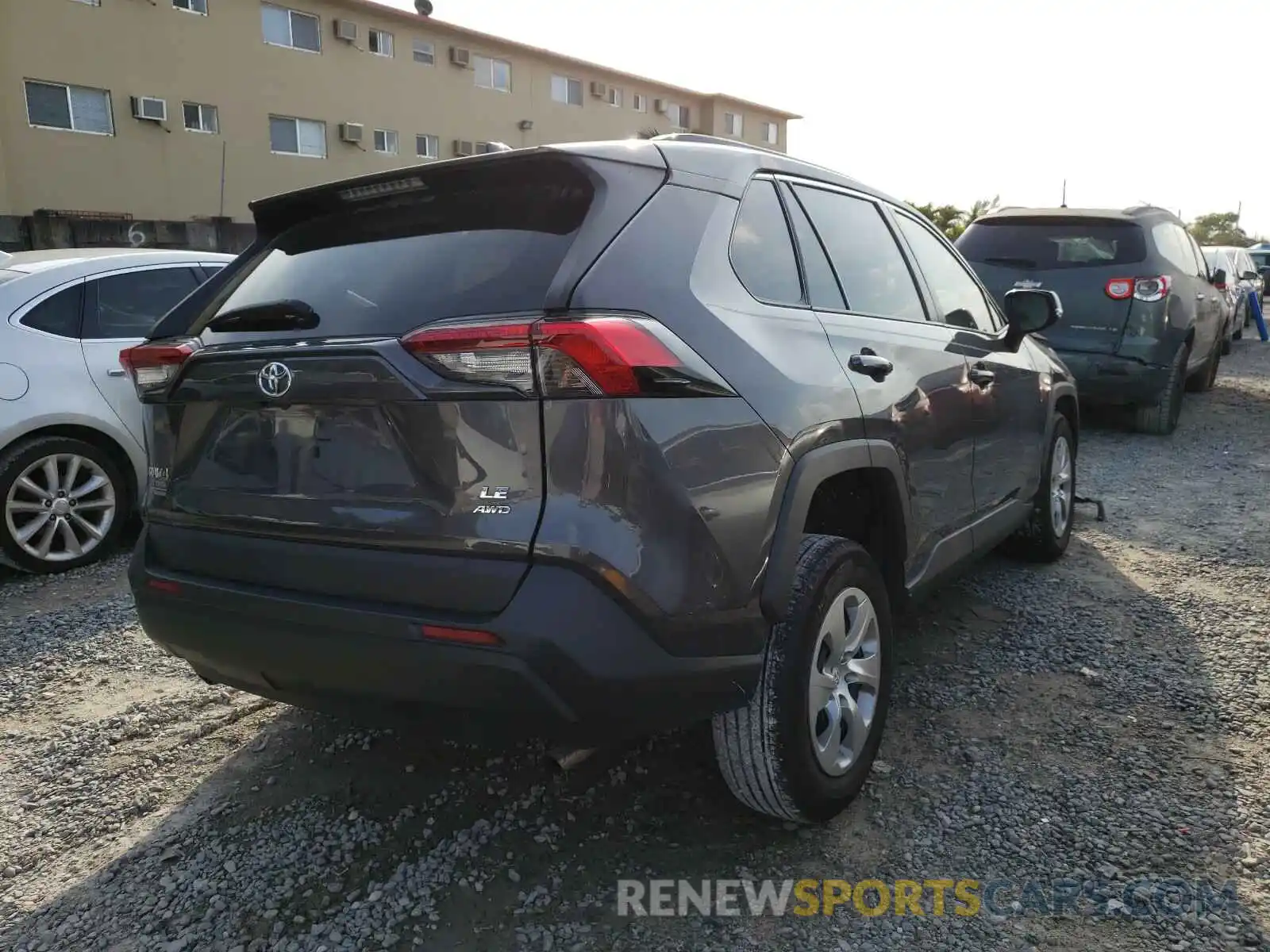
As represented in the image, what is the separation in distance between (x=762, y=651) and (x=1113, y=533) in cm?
396

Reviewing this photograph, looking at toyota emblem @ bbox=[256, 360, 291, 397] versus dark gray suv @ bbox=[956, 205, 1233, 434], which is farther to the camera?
dark gray suv @ bbox=[956, 205, 1233, 434]

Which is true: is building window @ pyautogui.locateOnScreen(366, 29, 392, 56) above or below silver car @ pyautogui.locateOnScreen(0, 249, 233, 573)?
above

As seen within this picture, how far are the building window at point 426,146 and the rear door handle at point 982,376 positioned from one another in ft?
81.2

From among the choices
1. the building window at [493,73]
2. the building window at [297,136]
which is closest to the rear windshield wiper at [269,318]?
the building window at [297,136]

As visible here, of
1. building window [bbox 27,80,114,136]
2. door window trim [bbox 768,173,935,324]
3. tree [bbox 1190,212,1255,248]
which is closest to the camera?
door window trim [bbox 768,173,935,324]

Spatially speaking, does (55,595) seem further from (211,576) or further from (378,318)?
(378,318)

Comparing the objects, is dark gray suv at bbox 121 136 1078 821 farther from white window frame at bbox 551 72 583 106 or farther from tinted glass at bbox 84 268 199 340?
white window frame at bbox 551 72 583 106

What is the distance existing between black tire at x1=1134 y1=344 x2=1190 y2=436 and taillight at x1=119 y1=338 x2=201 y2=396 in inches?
302

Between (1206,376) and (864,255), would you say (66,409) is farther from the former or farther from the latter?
(1206,376)

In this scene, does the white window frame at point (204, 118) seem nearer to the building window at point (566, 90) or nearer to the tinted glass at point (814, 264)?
the building window at point (566, 90)

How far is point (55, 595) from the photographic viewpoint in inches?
181

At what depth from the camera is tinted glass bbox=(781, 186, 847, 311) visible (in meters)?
2.76

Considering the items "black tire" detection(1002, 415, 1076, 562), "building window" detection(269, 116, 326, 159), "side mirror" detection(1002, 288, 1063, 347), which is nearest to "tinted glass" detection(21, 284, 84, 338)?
"side mirror" detection(1002, 288, 1063, 347)

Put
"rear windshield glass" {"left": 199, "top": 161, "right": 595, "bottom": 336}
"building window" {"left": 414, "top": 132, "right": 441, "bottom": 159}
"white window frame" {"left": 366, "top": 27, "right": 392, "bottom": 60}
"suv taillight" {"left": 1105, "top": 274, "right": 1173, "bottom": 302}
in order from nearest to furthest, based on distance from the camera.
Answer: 1. "rear windshield glass" {"left": 199, "top": 161, "right": 595, "bottom": 336}
2. "suv taillight" {"left": 1105, "top": 274, "right": 1173, "bottom": 302}
3. "white window frame" {"left": 366, "top": 27, "right": 392, "bottom": 60}
4. "building window" {"left": 414, "top": 132, "right": 441, "bottom": 159}
